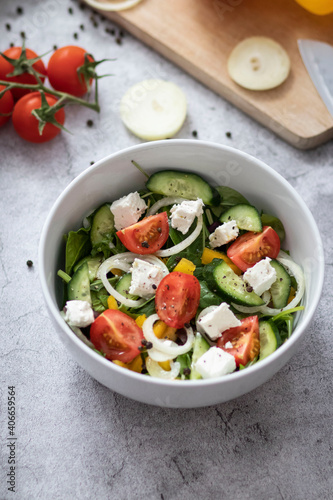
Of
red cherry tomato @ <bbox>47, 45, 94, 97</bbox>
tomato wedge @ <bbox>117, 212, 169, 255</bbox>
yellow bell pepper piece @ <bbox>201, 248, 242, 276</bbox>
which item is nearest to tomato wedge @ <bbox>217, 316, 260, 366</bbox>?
yellow bell pepper piece @ <bbox>201, 248, 242, 276</bbox>

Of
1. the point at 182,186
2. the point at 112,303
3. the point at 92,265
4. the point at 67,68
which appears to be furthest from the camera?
the point at 67,68

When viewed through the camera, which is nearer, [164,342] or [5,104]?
[164,342]

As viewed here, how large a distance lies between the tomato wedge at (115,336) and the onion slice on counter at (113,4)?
1.87m

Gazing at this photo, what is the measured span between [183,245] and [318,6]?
1.65 metres

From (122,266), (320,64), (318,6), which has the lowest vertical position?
(122,266)

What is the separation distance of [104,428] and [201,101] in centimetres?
172

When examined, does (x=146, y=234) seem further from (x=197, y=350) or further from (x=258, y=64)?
(x=258, y=64)

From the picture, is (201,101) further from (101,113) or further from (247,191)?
(247,191)

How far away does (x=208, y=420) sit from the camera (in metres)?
2.07

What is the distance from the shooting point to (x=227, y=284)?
1.96 m

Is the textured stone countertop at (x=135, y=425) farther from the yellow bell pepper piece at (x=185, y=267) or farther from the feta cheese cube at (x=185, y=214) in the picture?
the feta cheese cube at (x=185, y=214)

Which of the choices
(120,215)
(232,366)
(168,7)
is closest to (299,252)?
(232,366)

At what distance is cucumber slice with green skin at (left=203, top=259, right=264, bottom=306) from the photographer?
193 centimetres

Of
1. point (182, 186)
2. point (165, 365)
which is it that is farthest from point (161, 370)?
point (182, 186)
